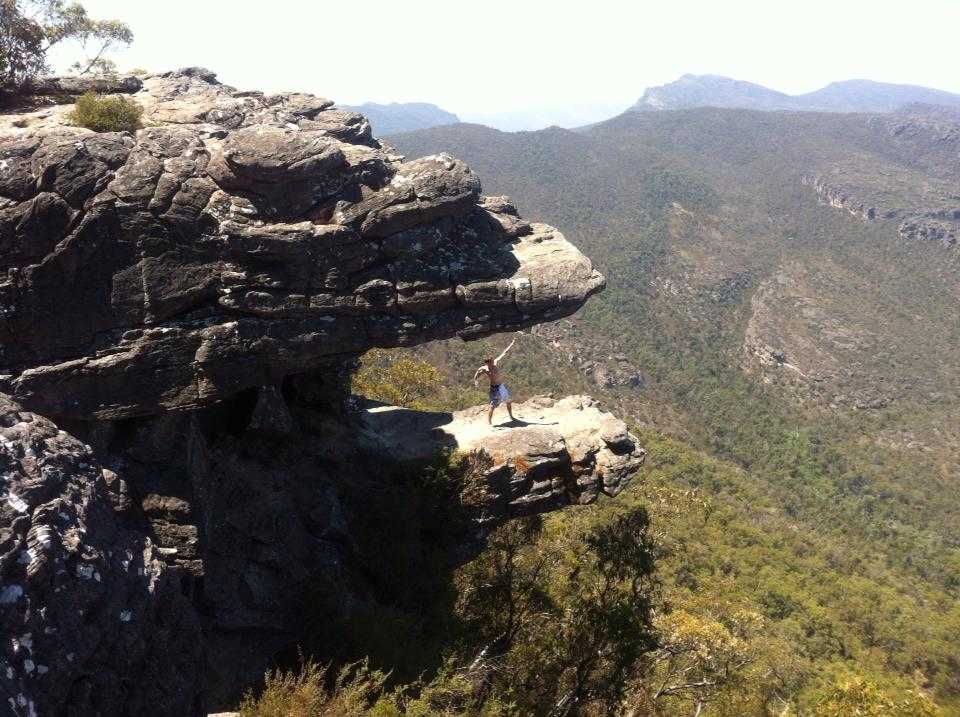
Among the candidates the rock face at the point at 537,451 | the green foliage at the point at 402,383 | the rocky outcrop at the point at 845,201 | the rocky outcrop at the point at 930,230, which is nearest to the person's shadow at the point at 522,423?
the rock face at the point at 537,451

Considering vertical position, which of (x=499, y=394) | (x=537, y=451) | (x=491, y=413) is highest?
(x=499, y=394)

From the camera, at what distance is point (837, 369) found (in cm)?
11238

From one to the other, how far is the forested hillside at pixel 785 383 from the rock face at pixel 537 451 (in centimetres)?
738

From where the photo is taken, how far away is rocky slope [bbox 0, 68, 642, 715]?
9.87 meters

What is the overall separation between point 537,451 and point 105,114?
15408 mm

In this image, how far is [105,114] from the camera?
14773 mm

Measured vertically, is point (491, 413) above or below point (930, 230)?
below

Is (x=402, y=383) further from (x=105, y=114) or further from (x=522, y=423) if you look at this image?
(x=105, y=114)

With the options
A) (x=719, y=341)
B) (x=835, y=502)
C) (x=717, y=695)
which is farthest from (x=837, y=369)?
(x=717, y=695)

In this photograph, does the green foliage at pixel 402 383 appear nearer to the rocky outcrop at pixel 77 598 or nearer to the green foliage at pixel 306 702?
the green foliage at pixel 306 702

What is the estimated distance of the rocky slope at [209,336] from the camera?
987 centimetres

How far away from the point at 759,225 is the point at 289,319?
178042mm

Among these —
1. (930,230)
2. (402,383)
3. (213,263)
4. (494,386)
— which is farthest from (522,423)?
(930,230)

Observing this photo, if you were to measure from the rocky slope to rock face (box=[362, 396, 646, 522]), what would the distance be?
2.81 m
